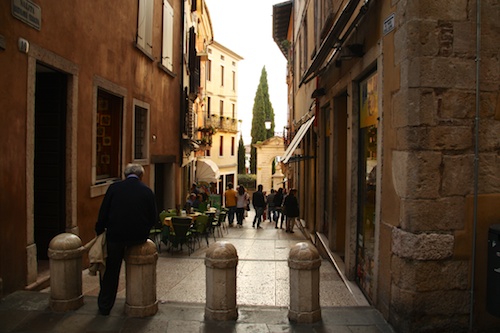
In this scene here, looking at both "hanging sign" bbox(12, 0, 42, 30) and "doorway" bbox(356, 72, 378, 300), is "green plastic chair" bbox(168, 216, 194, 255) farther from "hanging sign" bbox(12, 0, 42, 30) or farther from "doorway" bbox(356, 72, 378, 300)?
"hanging sign" bbox(12, 0, 42, 30)

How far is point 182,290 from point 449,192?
3.84 m

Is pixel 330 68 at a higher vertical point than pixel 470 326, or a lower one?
higher

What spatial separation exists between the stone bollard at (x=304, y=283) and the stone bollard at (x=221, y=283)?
63 centimetres

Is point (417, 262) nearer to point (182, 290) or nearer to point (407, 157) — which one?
point (407, 157)

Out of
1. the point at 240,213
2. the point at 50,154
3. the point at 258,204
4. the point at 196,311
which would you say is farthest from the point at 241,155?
the point at 196,311

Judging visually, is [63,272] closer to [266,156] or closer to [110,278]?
[110,278]

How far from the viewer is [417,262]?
466 centimetres

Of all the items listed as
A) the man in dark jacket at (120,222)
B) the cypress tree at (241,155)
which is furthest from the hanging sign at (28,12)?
the cypress tree at (241,155)

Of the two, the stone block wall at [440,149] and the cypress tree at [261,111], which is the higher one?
the cypress tree at [261,111]

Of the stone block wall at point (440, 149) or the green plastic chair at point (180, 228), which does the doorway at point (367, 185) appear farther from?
the green plastic chair at point (180, 228)

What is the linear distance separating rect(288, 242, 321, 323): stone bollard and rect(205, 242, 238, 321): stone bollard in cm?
63

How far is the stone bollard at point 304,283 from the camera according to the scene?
16.3 ft

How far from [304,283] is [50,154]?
4727 mm

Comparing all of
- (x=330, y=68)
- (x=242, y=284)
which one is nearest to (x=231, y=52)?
(x=330, y=68)
